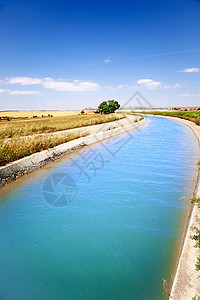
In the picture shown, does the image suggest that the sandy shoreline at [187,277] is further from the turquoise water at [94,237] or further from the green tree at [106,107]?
the green tree at [106,107]

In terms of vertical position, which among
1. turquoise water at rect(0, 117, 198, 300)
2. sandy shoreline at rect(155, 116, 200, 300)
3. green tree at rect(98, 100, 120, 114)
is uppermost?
green tree at rect(98, 100, 120, 114)

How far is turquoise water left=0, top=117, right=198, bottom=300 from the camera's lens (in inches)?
99.0

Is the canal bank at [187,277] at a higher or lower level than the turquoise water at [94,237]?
higher

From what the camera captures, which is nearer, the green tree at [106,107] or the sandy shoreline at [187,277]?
the sandy shoreline at [187,277]

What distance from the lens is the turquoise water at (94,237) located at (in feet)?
8.25

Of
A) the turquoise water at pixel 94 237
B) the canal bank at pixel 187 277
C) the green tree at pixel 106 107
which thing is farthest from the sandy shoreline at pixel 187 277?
the green tree at pixel 106 107

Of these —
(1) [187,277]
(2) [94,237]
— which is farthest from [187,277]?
(2) [94,237]

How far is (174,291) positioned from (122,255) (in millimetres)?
1130

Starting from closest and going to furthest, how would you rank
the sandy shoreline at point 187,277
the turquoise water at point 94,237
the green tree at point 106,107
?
the sandy shoreline at point 187,277 < the turquoise water at point 94,237 < the green tree at point 106,107

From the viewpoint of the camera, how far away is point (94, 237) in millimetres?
3490

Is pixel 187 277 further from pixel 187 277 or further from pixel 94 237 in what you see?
A: pixel 94 237

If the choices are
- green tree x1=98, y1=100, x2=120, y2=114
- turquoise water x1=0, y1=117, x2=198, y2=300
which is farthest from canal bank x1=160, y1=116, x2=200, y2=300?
green tree x1=98, y1=100, x2=120, y2=114

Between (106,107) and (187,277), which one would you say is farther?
(106,107)

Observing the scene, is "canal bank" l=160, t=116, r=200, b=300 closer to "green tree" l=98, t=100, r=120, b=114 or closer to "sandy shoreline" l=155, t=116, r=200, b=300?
"sandy shoreline" l=155, t=116, r=200, b=300
